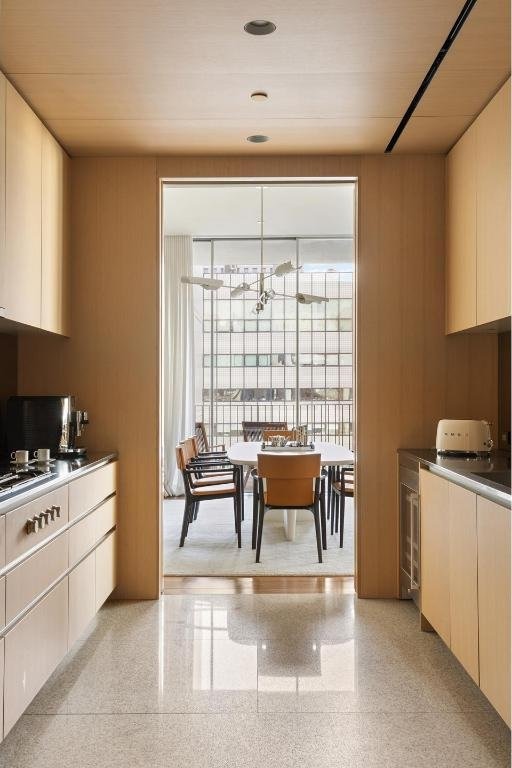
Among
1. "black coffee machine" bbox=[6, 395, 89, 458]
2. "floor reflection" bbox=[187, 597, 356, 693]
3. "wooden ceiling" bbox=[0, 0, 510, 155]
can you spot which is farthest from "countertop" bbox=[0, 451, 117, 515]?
"wooden ceiling" bbox=[0, 0, 510, 155]

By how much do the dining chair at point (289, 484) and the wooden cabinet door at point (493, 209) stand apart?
5.63ft

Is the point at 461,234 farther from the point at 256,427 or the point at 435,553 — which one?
the point at 256,427

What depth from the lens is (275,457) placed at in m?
4.29

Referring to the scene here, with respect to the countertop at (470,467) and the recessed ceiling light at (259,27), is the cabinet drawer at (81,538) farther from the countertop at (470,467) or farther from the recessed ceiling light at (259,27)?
the recessed ceiling light at (259,27)

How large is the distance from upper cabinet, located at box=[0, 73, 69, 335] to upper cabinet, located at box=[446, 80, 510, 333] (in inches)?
83.4

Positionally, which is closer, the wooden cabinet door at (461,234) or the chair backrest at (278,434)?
the wooden cabinet door at (461,234)

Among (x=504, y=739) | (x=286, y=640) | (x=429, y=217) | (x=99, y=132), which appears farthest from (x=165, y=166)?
(x=504, y=739)

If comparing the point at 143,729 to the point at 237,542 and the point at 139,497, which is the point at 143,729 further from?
the point at 237,542

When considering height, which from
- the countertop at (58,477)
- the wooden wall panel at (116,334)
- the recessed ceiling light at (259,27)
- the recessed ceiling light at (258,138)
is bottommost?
the countertop at (58,477)

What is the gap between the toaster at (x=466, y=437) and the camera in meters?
3.12

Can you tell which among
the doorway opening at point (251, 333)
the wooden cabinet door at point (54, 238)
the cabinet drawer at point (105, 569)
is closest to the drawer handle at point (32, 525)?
the cabinet drawer at point (105, 569)

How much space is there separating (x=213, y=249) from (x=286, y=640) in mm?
5148

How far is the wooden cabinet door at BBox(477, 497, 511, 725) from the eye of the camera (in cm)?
195

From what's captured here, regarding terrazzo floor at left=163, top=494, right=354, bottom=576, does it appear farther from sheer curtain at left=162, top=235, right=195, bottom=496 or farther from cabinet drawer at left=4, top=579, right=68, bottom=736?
cabinet drawer at left=4, top=579, right=68, bottom=736
